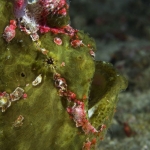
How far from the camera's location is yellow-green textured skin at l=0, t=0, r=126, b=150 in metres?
2.51

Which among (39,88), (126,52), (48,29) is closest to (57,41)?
(48,29)

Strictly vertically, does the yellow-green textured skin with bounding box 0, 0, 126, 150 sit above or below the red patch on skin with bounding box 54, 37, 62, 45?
below

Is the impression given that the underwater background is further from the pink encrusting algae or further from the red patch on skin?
the red patch on skin

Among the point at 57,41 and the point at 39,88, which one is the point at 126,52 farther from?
the point at 39,88

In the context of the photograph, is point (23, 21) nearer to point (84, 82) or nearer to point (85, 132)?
point (84, 82)

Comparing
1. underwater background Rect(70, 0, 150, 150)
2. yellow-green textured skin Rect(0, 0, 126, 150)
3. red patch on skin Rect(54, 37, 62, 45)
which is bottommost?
underwater background Rect(70, 0, 150, 150)

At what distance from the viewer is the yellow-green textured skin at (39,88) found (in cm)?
251

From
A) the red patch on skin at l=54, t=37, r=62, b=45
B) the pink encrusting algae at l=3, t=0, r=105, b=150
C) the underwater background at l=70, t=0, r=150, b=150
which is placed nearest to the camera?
the pink encrusting algae at l=3, t=0, r=105, b=150

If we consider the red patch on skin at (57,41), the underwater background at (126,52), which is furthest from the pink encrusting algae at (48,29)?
the underwater background at (126,52)

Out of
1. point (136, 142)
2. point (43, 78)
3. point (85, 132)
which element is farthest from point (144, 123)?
point (43, 78)

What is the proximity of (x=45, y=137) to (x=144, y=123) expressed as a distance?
4371 mm

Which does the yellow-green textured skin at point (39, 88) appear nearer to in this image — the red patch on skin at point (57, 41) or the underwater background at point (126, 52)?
the red patch on skin at point (57, 41)

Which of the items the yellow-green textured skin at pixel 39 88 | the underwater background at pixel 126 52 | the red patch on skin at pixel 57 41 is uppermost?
the red patch on skin at pixel 57 41

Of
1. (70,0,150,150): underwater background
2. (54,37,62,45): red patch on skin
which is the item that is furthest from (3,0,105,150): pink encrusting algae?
(70,0,150,150): underwater background
